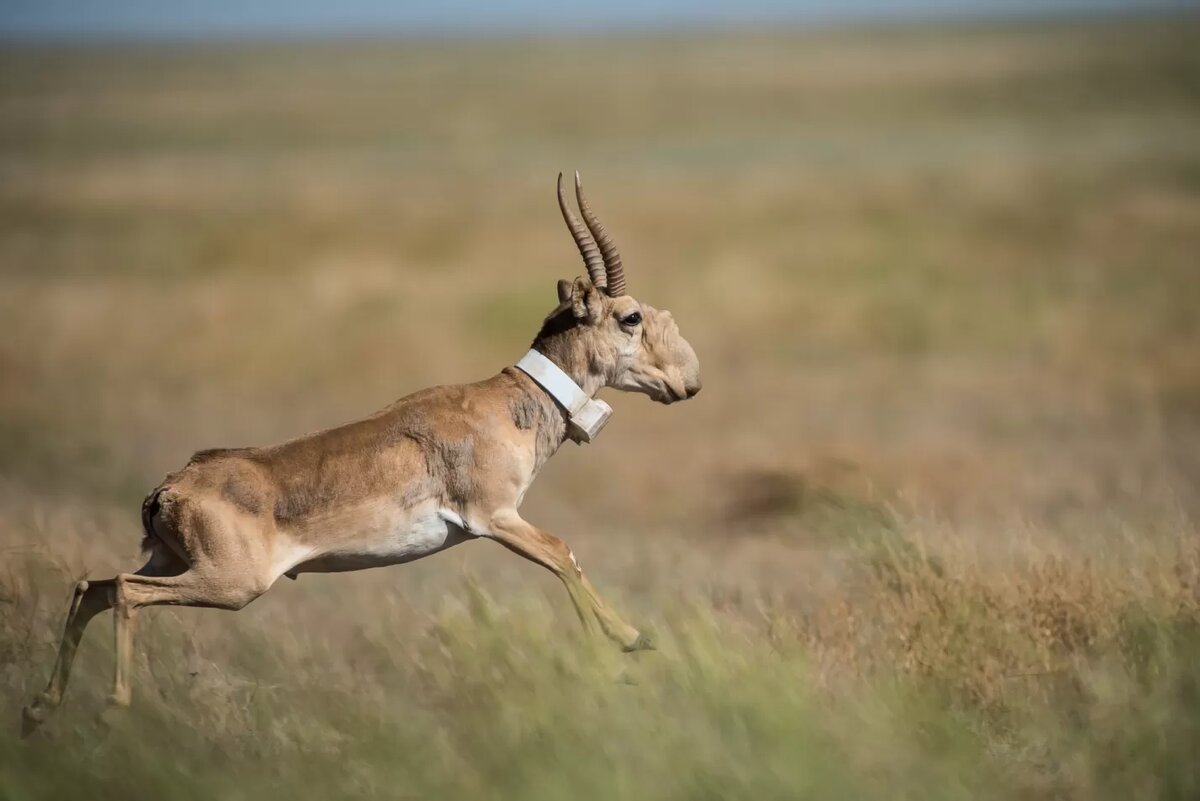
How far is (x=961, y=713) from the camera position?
8.99 meters

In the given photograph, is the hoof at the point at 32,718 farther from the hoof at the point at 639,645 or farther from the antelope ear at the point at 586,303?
the antelope ear at the point at 586,303

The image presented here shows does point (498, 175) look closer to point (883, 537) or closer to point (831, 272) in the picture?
point (831, 272)

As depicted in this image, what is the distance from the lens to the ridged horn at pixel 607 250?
9.62 m

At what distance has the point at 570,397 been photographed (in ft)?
31.6

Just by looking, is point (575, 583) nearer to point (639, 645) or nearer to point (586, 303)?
→ point (639, 645)

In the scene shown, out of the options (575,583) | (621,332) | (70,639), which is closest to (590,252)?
(621,332)

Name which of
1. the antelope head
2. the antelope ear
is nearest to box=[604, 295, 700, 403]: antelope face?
the antelope head

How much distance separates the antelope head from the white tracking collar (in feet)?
0.50

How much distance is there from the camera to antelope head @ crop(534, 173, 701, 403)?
977cm

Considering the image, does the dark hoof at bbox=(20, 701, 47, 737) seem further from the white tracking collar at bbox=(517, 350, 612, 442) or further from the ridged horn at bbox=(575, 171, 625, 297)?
the ridged horn at bbox=(575, 171, 625, 297)

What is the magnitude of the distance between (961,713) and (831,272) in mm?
32104

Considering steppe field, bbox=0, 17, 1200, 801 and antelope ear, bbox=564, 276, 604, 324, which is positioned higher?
antelope ear, bbox=564, 276, 604, 324

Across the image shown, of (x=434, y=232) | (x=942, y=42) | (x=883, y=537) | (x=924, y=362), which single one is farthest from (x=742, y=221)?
(x=942, y=42)

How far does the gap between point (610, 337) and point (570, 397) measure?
0.43 metres
